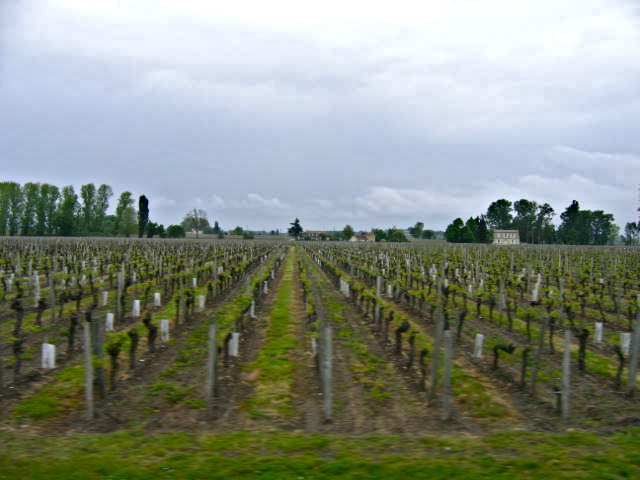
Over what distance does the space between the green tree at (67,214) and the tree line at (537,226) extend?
279 feet

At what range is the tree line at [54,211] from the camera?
93375 millimetres

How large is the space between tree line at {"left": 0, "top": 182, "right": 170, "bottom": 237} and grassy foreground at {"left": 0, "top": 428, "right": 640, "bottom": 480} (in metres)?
101

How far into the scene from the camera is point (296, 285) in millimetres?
20125

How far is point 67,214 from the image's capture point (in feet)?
308

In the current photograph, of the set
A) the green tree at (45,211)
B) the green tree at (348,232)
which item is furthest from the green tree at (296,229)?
the green tree at (45,211)

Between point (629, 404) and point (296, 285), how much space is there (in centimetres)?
1502

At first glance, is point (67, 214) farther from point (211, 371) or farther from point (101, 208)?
point (211, 371)

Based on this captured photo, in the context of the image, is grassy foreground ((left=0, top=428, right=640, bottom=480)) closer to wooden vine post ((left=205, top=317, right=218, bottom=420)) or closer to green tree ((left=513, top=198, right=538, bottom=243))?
wooden vine post ((left=205, top=317, right=218, bottom=420))

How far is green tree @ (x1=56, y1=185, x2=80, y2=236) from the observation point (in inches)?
3666

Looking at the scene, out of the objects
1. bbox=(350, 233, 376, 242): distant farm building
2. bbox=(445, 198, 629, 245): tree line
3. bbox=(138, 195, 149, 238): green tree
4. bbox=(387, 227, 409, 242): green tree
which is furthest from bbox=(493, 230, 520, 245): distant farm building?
bbox=(138, 195, 149, 238): green tree

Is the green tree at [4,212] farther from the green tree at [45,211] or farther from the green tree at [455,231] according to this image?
the green tree at [455,231]

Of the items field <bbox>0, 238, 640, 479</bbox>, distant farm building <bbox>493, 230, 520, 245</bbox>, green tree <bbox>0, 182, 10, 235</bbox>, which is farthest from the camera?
A: distant farm building <bbox>493, 230, 520, 245</bbox>

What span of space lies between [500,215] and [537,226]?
1202 centimetres

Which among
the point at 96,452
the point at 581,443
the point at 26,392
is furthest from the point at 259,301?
the point at 581,443
